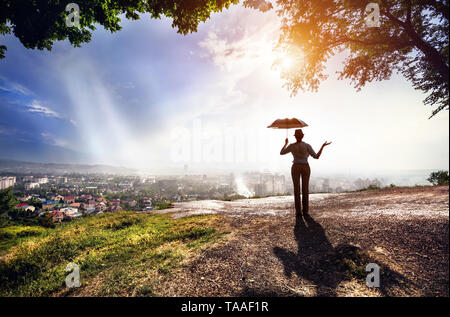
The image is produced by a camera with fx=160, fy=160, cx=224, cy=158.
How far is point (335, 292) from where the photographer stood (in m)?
2.53

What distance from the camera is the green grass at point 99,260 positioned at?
3.28m

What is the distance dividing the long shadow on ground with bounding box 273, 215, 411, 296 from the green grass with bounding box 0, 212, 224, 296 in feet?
7.77

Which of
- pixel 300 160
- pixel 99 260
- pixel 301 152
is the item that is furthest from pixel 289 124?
pixel 99 260

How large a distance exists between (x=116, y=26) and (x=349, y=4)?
10.2m

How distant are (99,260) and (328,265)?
563 centimetres

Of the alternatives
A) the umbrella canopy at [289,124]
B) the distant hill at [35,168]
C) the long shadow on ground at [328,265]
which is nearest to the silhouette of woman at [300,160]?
the umbrella canopy at [289,124]

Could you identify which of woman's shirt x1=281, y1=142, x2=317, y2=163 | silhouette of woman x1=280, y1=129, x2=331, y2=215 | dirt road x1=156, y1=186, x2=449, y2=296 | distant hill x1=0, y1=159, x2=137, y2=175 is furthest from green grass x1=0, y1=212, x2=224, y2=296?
distant hill x1=0, y1=159, x2=137, y2=175

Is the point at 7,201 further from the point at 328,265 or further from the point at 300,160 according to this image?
the point at 328,265

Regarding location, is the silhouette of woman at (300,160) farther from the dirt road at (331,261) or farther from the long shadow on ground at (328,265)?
the long shadow on ground at (328,265)

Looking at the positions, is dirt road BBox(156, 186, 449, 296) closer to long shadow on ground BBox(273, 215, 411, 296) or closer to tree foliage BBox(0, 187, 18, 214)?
long shadow on ground BBox(273, 215, 411, 296)
